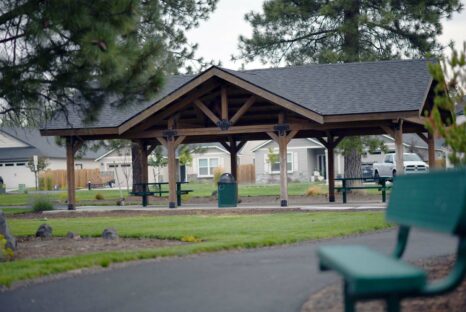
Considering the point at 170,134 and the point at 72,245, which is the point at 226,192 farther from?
the point at 72,245

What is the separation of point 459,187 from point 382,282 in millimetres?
920

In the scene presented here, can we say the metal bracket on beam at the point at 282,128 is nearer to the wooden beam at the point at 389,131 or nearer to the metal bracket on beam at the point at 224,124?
the metal bracket on beam at the point at 224,124

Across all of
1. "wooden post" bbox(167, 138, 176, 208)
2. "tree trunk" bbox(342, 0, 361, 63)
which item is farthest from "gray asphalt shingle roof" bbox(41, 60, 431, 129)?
"tree trunk" bbox(342, 0, 361, 63)

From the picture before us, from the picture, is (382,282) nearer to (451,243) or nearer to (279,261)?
(279,261)

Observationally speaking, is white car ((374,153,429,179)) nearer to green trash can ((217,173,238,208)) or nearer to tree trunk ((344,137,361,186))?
tree trunk ((344,137,361,186))

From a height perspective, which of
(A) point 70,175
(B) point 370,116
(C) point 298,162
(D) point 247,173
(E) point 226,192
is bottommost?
(E) point 226,192

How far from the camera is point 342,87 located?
23188 mm

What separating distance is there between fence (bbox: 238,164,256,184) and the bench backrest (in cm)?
4965

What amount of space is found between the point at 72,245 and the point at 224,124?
10.3 metres

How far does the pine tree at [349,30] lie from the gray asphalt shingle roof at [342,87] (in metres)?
4.79

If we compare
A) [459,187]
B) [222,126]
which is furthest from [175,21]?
[459,187]

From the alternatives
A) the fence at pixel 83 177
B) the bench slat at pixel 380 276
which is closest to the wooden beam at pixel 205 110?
the bench slat at pixel 380 276

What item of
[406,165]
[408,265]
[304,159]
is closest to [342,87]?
[408,265]

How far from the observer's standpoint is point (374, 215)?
1717 centimetres
